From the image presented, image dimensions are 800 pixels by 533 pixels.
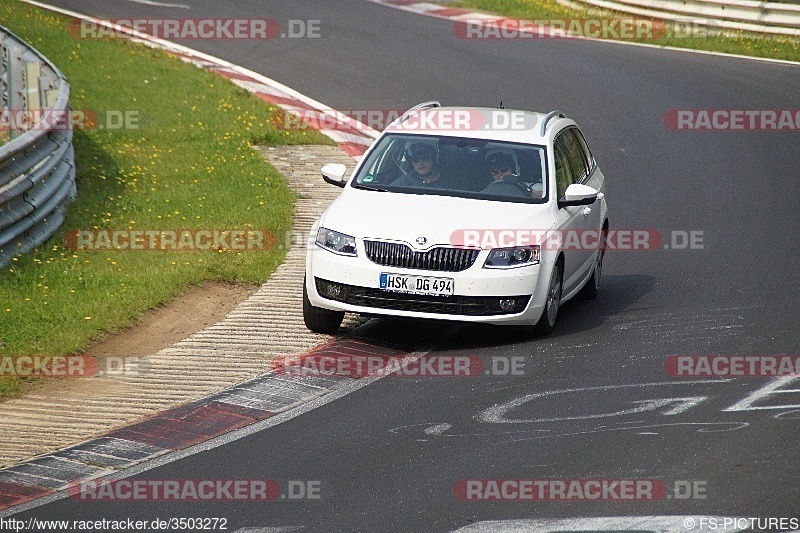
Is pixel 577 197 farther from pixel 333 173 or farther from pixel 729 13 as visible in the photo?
pixel 729 13

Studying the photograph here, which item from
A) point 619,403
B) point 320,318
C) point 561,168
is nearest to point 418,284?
point 320,318

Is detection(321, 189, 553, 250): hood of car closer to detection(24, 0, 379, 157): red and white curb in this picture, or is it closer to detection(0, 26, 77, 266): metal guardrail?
detection(0, 26, 77, 266): metal guardrail

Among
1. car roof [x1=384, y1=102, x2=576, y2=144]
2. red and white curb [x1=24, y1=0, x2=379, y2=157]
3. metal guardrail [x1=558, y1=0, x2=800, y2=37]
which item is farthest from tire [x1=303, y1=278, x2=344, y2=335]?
metal guardrail [x1=558, y1=0, x2=800, y2=37]

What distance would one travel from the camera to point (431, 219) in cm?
1066

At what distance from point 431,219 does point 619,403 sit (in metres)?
2.41

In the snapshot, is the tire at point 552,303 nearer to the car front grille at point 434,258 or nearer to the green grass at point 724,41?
the car front grille at point 434,258

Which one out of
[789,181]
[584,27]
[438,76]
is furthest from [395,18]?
[789,181]

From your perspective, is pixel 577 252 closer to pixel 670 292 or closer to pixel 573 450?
pixel 670 292

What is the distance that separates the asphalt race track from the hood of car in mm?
953

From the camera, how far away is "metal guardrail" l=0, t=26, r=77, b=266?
12.3 m

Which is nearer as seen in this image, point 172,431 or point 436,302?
point 172,431

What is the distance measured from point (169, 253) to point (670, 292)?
16.6ft

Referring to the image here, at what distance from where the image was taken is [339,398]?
9391 mm

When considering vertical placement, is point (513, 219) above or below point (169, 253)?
above
